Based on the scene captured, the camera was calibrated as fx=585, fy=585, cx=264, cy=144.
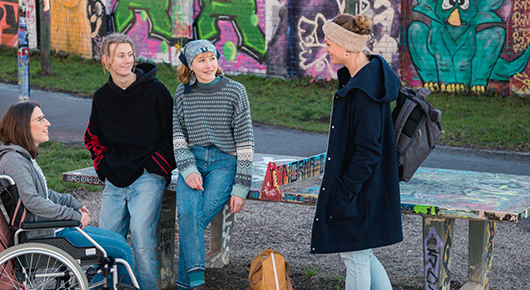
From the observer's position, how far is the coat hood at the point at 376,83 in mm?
3115

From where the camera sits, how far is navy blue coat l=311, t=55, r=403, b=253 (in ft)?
10.2

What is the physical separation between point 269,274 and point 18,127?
5.73 ft

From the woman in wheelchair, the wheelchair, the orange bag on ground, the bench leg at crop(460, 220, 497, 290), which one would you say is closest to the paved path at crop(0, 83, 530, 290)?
the bench leg at crop(460, 220, 497, 290)

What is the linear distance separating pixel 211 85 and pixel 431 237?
1.73m

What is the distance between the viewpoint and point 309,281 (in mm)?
4512

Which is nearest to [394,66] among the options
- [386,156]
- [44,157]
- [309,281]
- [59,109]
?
[59,109]

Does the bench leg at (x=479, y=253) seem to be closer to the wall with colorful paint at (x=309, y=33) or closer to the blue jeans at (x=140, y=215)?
the blue jeans at (x=140, y=215)

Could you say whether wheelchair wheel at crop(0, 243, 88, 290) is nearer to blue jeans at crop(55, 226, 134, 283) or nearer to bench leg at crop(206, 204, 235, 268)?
blue jeans at crop(55, 226, 134, 283)

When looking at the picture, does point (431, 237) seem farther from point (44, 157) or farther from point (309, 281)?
point (44, 157)

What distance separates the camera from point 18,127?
11.3 ft

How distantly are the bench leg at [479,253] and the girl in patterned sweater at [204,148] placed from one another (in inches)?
64.6

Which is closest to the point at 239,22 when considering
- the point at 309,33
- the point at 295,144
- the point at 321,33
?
the point at 309,33

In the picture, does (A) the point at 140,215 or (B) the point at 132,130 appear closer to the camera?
(A) the point at 140,215

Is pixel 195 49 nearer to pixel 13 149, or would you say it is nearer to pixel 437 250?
pixel 13 149
